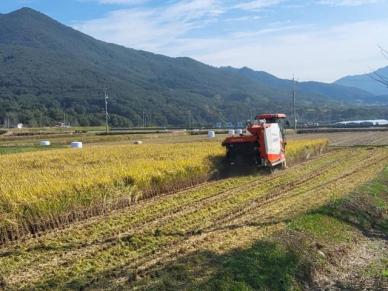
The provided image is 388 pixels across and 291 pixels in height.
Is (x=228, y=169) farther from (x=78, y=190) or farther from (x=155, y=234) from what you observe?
(x=155, y=234)

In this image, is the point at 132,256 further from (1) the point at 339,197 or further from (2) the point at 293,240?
(1) the point at 339,197

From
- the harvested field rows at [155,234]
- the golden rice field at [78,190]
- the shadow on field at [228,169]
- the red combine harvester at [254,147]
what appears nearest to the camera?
the harvested field rows at [155,234]

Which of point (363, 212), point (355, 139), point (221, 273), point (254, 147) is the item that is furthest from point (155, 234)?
point (355, 139)

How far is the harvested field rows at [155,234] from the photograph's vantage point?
30.0ft

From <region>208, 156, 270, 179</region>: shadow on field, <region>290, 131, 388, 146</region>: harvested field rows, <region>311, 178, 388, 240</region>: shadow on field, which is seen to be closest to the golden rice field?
<region>208, 156, 270, 179</region>: shadow on field

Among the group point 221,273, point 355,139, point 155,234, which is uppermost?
point 155,234

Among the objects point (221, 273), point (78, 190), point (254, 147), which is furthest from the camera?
point (254, 147)

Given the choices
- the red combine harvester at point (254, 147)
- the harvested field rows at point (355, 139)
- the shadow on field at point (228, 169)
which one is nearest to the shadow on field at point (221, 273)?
the shadow on field at point (228, 169)

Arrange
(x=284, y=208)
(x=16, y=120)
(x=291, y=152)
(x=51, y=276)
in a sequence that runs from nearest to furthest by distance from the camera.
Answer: (x=51, y=276) < (x=284, y=208) < (x=291, y=152) < (x=16, y=120)

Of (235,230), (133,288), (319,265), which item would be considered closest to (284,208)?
(235,230)

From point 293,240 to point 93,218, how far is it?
213 inches

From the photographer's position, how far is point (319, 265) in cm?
1082

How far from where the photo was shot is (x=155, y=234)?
39.3ft

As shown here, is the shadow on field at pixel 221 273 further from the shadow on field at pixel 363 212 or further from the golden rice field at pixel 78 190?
the shadow on field at pixel 363 212
